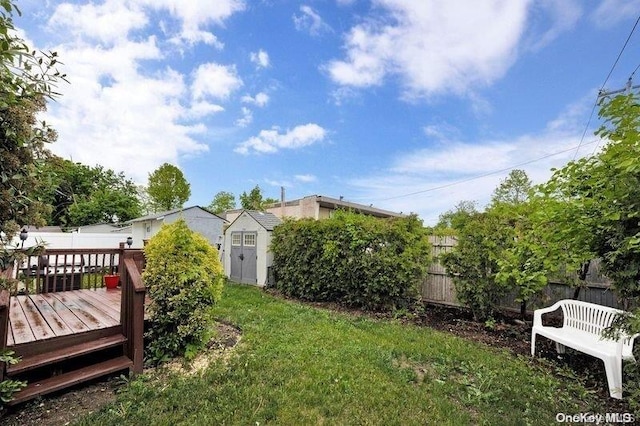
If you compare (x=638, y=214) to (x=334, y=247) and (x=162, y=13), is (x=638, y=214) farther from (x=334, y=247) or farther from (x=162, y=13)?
(x=162, y=13)

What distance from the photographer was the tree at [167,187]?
2717 cm

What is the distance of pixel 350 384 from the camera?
3.15 meters

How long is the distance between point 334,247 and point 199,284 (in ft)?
13.3

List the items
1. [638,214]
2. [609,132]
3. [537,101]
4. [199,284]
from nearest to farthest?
[638,214], [609,132], [199,284], [537,101]

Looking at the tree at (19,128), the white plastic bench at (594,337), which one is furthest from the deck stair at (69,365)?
the white plastic bench at (594,337)

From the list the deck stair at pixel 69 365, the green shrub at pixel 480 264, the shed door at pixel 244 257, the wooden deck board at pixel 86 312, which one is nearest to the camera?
the deck stair at pixel 69 365

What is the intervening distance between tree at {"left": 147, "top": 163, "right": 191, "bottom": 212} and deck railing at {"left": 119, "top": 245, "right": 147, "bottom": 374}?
25.7m

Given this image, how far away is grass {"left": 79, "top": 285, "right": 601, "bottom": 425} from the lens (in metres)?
2.64

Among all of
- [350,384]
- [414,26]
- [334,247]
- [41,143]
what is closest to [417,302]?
[334,247]

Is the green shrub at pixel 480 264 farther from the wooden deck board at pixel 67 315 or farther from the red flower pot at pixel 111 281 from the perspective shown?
the red flower pot at pixel 111 281

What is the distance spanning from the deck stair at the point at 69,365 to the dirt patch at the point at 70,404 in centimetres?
10

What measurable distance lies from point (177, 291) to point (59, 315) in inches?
62.7

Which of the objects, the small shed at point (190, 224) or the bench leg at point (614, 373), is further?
the small shed at point (190, 224)

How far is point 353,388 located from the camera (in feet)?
10.1
